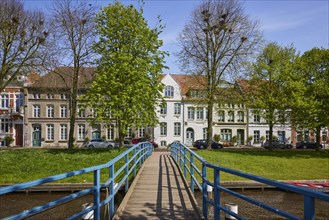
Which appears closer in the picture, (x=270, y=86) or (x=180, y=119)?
(x=270, y=86)

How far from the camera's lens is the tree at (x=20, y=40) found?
931 inches

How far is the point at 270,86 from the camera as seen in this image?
28.8 meters

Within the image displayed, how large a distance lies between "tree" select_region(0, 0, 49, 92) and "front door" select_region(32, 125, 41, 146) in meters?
22.2

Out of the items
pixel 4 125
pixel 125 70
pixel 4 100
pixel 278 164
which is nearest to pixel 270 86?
pixel 278 164

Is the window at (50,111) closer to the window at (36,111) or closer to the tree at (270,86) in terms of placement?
the window at (36,111)

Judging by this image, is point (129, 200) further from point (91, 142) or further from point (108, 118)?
point (91, 142)

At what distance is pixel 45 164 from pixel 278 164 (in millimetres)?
16604

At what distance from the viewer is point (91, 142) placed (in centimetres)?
4169

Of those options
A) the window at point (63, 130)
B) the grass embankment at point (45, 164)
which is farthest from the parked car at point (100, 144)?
the grass embankment at point (45, 164)

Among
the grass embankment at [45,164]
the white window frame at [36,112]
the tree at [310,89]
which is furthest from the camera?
the white window frame at [36,112]

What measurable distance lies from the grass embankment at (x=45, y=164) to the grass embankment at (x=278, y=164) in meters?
7.34

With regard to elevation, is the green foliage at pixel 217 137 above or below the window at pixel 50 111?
below

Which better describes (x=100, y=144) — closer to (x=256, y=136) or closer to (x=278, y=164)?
(x=256, y=136)

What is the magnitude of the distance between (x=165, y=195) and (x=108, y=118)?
13.9m
